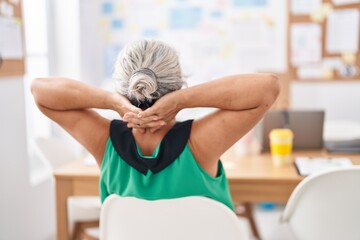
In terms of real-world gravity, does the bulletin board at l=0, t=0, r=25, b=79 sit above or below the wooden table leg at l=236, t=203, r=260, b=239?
above

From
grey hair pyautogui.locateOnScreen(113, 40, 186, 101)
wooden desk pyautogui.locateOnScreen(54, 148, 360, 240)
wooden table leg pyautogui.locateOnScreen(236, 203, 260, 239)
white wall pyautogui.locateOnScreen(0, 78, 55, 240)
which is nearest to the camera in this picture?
grey hair pyautogui.locateOnScreen(113, 40, 186, 101)

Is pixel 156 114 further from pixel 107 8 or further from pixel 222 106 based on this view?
pixel 107 8

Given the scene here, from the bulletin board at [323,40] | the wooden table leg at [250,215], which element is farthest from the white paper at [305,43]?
the wooden table leg at [250,215]

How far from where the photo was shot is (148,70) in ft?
3.93

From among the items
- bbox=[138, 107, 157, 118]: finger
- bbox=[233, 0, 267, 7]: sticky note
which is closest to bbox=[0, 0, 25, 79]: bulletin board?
bbox=[138, 107, 157, 118]: finger

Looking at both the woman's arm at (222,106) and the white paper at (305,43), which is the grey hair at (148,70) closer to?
the woman's arm at (222,106)

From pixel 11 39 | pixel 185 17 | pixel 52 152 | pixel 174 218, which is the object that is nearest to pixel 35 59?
pixel 11 39

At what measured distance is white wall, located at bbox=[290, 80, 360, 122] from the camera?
3.47 metres

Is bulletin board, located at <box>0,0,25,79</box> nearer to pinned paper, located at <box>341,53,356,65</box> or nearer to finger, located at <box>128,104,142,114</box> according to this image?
finger, located at <box>128,104,142,114</box>

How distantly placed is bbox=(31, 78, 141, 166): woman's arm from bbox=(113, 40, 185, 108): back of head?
115mm

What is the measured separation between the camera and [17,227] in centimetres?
253

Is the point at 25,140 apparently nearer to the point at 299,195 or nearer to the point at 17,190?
the point at 17,190

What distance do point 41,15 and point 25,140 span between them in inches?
40.8

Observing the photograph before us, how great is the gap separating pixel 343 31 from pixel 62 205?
2.59m
